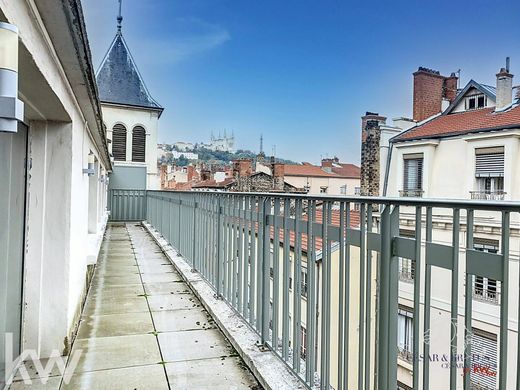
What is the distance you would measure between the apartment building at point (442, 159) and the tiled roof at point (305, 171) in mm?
18997

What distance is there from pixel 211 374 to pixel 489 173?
14.1 m

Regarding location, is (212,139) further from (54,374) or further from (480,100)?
(54,374)

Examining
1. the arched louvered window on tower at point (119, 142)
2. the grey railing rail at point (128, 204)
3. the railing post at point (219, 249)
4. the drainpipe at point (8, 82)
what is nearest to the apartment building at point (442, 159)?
the drainpipe at point (8, 82)

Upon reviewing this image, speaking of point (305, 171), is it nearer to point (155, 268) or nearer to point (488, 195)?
point (488, 195)

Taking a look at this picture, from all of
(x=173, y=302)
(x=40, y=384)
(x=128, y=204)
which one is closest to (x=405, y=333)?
(x=40, y=384)

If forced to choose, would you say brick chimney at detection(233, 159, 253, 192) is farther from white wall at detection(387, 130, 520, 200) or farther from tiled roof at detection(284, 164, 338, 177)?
tiled roof at detection(284, 164, 338, 177)

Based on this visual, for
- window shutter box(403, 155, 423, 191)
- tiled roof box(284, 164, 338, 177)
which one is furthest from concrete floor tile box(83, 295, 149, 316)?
tiled roof box(284, 164, 338, 177)

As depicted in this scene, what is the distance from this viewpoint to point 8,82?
1159mm

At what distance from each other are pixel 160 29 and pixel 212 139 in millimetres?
25242

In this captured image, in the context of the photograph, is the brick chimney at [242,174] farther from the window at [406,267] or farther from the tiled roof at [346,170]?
the window at [406,267]

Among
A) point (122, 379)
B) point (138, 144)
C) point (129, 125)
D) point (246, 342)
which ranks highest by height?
point (129, 125)

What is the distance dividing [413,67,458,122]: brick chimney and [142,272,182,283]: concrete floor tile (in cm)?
1589

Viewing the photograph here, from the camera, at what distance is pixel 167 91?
158 ft

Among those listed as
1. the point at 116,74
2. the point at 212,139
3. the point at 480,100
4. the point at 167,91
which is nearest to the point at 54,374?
the point at 480,100
